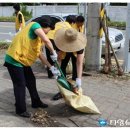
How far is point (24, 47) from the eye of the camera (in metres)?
5.19

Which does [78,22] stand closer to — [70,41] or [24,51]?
[70,41]

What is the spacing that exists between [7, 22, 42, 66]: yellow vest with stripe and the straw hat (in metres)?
0.46

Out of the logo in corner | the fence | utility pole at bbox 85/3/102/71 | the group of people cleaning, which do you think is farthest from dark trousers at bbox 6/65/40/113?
the fence

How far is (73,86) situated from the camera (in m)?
5.59

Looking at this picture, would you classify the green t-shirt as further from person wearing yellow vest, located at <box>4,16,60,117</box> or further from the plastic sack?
the plastic sack

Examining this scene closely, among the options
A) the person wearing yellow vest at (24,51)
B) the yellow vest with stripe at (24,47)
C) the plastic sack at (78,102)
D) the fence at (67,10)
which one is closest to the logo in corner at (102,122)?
the plastic sack at (78,102)

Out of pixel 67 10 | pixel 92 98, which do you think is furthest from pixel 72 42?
pixel 67 10

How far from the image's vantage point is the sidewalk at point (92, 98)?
5156 millimetres

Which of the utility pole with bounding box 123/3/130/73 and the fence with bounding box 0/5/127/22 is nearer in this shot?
the utility pole with bounding box 123/3/130/73

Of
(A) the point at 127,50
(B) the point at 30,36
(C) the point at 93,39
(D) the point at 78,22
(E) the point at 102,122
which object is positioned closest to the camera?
(E) the point at 102,122

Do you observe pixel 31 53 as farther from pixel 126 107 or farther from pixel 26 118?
pixel 126 107

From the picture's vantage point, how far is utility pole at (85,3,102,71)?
→ 8.10 metres

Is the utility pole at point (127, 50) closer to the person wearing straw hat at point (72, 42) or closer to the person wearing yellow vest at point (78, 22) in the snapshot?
the person wearing yellow vest at point (78, 22)

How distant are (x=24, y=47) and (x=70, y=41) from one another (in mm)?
743
